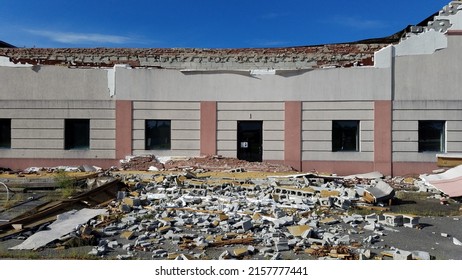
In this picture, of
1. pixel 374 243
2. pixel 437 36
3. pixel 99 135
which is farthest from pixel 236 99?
pixel 374 243

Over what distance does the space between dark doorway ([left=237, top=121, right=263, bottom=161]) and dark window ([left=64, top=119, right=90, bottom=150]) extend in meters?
5.77

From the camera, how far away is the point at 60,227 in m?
6.12

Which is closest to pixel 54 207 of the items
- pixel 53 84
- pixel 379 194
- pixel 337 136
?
pixel 379 194

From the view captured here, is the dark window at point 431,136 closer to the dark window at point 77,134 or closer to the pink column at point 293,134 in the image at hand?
the pink column at point 293,134

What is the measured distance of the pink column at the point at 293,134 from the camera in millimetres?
14180

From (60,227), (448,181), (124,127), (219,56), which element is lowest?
(60,227)

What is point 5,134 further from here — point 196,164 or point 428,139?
point 428,139

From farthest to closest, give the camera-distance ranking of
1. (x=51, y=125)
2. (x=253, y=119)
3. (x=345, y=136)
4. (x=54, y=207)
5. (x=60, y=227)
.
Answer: (x=51, y=125) < (x=253, y=119) < (x=345, y=136) < (x=54, y=207) < (x=60, y=227)

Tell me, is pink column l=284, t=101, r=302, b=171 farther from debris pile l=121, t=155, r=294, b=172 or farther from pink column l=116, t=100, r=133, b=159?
pink column l=116, t=100, r=133, b=159

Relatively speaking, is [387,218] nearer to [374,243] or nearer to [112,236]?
[374,243]

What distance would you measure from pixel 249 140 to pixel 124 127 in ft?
15.5

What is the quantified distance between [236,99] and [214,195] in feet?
18.8

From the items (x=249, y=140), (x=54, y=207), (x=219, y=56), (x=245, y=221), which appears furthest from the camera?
(x=219, y=56)

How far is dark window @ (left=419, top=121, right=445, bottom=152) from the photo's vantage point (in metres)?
13.9
